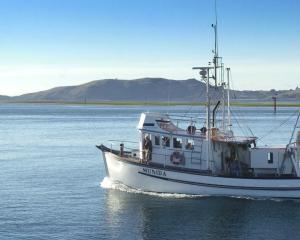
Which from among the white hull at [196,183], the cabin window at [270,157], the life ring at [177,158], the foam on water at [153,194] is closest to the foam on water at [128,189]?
the foam on water at [153,194]

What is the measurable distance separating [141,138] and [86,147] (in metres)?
31.0

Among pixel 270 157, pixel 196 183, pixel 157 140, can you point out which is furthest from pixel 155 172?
pixel 270 157

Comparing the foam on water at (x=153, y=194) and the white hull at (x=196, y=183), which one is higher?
the white hull at (x=196, y=183)

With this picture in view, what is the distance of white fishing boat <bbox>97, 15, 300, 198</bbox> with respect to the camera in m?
35.7

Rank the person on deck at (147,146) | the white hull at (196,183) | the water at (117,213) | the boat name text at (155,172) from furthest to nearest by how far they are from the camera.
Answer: the person on deck at (147,146)
the boat name text at (155,172)
the white hull at (196,183)
the water at (117,213)

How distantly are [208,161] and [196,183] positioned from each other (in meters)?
1.54

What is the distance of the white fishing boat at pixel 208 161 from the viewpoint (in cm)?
3572

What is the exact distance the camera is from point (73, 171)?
48125 millimetres

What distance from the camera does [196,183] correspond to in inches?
1426

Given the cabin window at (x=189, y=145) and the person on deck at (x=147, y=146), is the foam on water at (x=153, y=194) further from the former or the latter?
the cabin window at (x=189, y=145)

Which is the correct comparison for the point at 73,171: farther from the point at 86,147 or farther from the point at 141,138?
the point at 86,147

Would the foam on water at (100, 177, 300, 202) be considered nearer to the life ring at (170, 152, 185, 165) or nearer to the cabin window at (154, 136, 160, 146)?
the life ring at (170, 152, 185, 165)

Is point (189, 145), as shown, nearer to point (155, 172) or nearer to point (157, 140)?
point (157, 140)

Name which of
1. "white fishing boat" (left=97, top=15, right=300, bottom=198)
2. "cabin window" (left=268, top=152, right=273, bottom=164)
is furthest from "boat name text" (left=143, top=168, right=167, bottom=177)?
"cabin window" (left=268, top=152, right=273, bottom=164)
